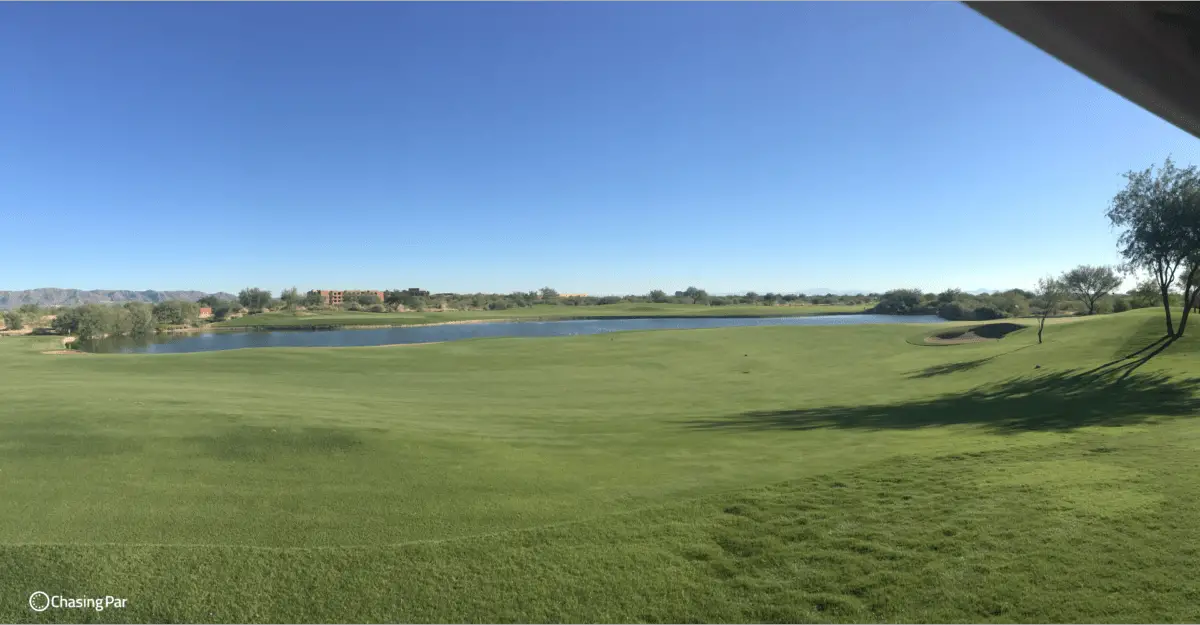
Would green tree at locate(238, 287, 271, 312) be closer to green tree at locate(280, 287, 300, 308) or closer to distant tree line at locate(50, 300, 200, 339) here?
green tree at locate(280, 287, 300, 308)

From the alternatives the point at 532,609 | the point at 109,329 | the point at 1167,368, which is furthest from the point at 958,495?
the point at 109,329

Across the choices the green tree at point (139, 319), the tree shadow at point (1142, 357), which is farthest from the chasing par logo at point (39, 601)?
the green tree at point (139, 319)

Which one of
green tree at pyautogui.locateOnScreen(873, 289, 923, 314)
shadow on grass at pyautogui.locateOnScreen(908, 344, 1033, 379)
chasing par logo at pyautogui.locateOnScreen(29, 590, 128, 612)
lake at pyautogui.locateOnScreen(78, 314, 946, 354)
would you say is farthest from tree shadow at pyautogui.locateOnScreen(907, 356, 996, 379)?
green tree at pyautogui.locateOnScreen(873, 289, 923, 314)

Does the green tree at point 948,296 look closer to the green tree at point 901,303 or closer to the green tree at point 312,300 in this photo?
the green tree at point 901,303

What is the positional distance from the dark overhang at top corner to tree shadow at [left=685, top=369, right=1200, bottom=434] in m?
9.99

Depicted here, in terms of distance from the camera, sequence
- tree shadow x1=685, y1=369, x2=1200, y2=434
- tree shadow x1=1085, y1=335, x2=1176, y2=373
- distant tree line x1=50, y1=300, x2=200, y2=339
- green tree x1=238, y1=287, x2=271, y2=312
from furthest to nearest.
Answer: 1. green tree x1=238, y1=287, x2=271, y2=312
2. distant tree line x1=50, y1=300, x2=200, y2=339
3. tree shadow x1=1085, y1=335, x2=1176, y2=373
4. tree shadow x1=685, y1=369, x2=1200, y2=434

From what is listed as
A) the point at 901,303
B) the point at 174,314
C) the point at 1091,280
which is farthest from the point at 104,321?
the point at 901,303

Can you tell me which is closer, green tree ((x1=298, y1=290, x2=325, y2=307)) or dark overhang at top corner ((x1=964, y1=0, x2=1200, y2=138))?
dark overhang at top corner ((x1=964, y1=0, x2=1200, y2=138))

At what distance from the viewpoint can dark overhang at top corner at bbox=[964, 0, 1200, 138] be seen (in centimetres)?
267

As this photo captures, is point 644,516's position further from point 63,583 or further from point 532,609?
point 63,583

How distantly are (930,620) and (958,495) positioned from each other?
10.5ft

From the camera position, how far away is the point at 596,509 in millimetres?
6340

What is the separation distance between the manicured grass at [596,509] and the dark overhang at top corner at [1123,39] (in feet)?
12.3

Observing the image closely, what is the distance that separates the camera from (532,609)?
4.06 m
